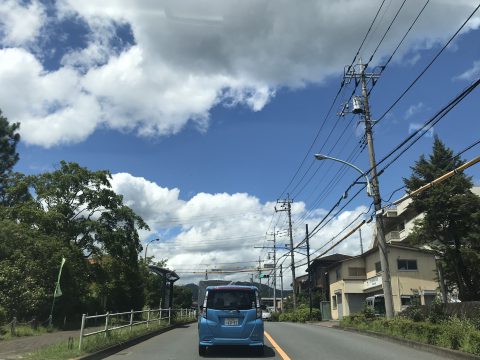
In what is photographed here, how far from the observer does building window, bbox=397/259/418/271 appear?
42.0m

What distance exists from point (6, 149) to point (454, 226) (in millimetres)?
40791

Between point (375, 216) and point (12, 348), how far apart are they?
15.7 meters

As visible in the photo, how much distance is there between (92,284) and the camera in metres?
36.4

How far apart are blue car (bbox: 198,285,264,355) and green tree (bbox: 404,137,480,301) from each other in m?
22.6

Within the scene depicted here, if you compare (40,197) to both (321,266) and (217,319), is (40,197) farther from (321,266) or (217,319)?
(321,266)

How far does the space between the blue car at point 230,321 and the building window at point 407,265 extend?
32.5 m

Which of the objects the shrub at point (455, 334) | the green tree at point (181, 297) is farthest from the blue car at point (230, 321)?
the green tree at point (181, 297)

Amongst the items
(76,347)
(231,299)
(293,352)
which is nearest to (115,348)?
(76,347)

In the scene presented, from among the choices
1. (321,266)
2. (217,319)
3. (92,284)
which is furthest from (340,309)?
(217,319)

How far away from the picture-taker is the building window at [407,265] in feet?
138

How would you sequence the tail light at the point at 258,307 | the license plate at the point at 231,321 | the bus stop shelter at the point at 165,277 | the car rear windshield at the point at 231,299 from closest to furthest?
the license plate at the point at 231,321, the car rear windshield at the point at 231,299, the tail light at the point at 258,307, the bus stop shelter at the point at 165,277

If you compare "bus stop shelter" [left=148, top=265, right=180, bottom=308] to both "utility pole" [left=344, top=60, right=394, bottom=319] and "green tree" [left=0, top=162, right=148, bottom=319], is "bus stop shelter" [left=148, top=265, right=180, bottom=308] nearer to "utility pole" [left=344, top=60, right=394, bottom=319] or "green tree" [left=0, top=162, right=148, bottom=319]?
"green tree" [left=0, top=162, right=148, bottom=319]

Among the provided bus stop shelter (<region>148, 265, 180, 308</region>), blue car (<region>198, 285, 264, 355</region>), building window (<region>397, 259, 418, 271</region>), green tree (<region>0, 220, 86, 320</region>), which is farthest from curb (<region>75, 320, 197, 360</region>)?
building window (<region>397, 259, 418, 271</region>)

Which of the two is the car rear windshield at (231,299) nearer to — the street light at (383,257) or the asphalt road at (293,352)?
the asphalt road at (293,352)
